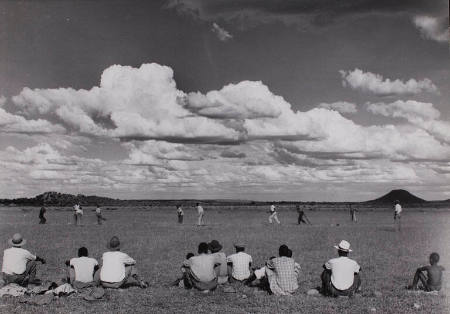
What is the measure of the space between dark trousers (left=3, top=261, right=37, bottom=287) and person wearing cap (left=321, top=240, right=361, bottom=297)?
754cm

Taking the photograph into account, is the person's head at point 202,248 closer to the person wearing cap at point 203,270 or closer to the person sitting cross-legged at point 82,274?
the person wearing cap at point 203,270

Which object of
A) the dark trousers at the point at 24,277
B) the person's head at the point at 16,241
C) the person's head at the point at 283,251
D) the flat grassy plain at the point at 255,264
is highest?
the person's head at the point at 16,241

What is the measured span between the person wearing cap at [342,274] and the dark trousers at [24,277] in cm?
754

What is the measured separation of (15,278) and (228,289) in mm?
Result: 5423

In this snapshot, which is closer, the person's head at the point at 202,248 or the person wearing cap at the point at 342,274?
the person wearing cap at the point at 342,274

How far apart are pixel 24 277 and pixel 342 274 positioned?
8.03 metres

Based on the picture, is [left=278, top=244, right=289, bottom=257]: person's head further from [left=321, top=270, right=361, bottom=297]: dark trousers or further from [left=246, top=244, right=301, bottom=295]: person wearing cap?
[left=321, top=270, right=361, bottom=297]: dark trousers

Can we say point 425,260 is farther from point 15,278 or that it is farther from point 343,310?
point 15,278

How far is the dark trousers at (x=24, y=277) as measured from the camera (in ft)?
40.7

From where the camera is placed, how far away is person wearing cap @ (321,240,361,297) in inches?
459

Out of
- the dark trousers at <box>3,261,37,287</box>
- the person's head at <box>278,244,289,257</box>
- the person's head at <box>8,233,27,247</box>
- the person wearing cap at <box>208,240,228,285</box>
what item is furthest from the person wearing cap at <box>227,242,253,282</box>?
the person's head at <box>8,233,27,247</box>

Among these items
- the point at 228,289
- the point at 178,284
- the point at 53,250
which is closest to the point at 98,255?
the point at 53,250

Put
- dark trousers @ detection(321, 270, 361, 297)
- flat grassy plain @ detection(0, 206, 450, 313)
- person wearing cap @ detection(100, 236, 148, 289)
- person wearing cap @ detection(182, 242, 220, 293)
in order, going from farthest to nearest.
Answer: person wearing cap @ detection(182, 242, 220, 293) → person wearing cap @ detection(100, 236, 148, 289) → dark trousers @ detection(321, 270, 361, 297) → flat grassy plain @ detection(0, 206, 450, 313)

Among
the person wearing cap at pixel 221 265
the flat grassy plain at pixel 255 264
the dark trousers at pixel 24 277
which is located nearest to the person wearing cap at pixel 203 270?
the flat grassy plain at pixel 255 264
